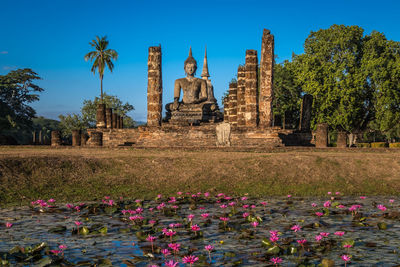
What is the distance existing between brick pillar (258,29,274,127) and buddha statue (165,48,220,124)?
5486mm

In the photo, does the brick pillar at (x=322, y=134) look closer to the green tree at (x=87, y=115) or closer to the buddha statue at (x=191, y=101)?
the buddha statue at (x=191, y=101)

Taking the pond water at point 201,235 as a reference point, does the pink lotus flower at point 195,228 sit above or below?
above

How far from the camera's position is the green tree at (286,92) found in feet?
131

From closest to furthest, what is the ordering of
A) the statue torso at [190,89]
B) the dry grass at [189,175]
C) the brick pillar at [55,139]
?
the dry grass at [189,175] < the brick pillar at [55,139] < the statue torso at [190,89]

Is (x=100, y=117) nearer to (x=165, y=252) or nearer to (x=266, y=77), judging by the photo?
(x=266, y=77)

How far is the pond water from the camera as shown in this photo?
15.9 feet

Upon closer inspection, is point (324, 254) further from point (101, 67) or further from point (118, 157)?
point (101, 67)

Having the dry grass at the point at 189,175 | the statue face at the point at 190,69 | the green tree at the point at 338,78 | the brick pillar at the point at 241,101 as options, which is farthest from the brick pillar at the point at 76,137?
the green tree at the point at 338,78

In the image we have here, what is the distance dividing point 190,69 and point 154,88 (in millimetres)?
5531

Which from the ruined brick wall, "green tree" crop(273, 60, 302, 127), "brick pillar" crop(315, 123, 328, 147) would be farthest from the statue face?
"green tree" crop(273, 60, 302, 127)

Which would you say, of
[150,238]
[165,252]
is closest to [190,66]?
[150,238]

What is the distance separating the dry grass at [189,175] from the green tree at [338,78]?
2205 centimetres

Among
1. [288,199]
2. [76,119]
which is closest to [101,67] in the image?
[76,119]

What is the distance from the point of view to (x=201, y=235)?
5836 millimetres
